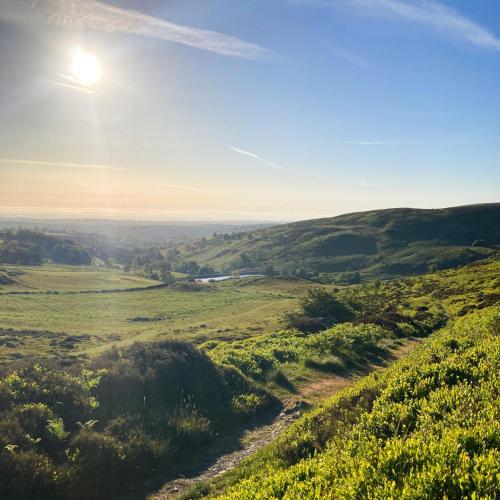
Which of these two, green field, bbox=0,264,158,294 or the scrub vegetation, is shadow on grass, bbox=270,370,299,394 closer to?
the scrub vegetation

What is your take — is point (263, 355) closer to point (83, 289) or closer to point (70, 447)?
point (70, 447)

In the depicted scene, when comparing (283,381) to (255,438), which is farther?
(283,381)

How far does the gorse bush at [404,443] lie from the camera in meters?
5.59

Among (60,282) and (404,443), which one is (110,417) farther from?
(60,282)

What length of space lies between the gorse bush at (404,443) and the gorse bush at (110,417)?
346 centimetres

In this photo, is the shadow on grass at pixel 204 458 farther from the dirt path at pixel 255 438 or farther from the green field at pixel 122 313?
the green field at pixel 122 313

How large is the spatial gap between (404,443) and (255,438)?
27.2ft

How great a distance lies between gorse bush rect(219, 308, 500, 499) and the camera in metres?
5.59

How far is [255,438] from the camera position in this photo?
1428 centimetres

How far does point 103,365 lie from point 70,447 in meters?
5.19

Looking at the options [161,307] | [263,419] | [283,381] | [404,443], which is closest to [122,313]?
[161,307]

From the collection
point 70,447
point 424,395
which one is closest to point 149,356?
point 70,447

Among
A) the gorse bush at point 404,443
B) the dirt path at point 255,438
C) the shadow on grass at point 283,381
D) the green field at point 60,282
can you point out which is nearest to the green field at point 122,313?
the green field at point 60,282

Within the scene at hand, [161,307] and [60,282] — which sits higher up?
[60,282]
